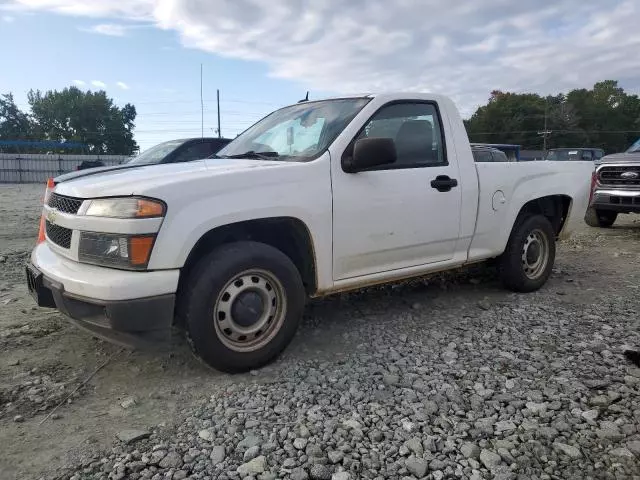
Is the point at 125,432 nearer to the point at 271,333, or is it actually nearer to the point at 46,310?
the point at 271,333

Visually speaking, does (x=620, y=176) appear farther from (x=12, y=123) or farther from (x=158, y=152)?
(x=12, y=123)

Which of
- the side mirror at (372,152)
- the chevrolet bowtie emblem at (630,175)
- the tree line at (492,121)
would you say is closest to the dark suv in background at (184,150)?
the side mirror at (372,152)

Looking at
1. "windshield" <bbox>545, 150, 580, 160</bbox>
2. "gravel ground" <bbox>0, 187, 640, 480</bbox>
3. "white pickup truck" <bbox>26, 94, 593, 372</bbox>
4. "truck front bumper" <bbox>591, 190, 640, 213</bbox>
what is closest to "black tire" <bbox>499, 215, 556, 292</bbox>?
"white pickup truck" <bbox>26, 94, 593, 372</bbox>

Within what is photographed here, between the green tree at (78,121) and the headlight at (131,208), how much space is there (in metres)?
75.8

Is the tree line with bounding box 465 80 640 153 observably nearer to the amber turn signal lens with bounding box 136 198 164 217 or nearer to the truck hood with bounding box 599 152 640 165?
the truck hood with bounding box 599 152 640 165

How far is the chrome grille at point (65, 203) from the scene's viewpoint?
3.17 m

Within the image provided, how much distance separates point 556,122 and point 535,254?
8126cm

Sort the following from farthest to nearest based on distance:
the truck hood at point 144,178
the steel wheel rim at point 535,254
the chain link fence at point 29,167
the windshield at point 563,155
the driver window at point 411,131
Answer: the chain link fence at point 29,167 → the windshield at point 563,155 → the steel wheel rim at point 535,254 → the driver window at point 411,131 → the truck hood at point 144,178

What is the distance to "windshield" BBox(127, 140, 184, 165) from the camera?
396 inches

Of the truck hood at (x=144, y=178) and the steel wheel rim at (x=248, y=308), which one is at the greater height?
the truck hood at (x=144, y=178)

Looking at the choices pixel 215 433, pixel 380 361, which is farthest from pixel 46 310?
pixel 380 361

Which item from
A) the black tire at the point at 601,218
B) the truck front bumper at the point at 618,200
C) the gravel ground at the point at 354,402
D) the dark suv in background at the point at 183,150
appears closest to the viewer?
the gravel ground at the point at 354,402

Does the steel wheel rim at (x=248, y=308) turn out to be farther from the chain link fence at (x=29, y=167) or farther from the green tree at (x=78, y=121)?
the green tree at (x=78, y=121)

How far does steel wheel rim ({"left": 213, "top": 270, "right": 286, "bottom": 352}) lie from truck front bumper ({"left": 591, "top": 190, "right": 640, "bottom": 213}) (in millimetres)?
7875
